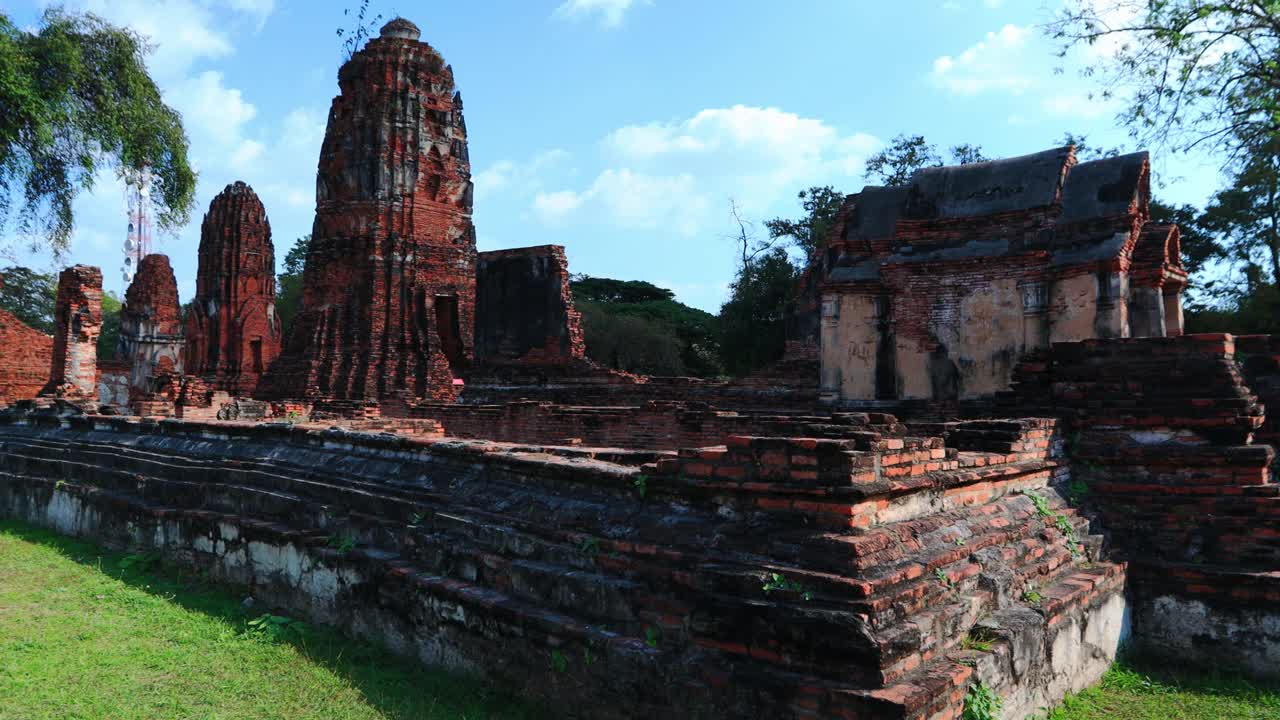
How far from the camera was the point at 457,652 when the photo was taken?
3.85 metres

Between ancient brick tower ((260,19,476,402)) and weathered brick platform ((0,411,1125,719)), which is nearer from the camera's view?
weathered brick platform ((0,411,1125,719))

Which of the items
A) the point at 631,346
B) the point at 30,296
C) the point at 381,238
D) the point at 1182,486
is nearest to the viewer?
the point at 1182,486

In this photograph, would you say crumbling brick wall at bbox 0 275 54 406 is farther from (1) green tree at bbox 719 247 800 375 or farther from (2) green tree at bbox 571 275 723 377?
(1) green tree at bbox 719 247 800 375

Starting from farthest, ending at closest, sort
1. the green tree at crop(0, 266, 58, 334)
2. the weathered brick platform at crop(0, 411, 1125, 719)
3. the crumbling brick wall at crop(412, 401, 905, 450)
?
the green tree at crop(0, 266, 58, 334)
the crumbling brick wall at crop(412, 401, 905, 450)
the weathered brick platform at crop(0, 411, 1125, 719)

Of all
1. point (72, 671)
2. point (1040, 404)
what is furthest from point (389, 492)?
point (1040, 404)

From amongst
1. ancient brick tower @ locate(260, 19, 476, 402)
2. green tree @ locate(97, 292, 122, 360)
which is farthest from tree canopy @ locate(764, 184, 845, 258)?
green tree @ locate(97, 292, 122, 360)

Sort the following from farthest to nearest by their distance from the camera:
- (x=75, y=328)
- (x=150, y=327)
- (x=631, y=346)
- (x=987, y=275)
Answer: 1. (x=631, y=346)
2. (x=150, y=327)
3. (x=75, y=328)
4. (x=987, y=275)

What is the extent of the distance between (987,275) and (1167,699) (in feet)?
19.4

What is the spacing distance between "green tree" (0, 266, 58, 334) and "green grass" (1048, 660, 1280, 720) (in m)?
40.0

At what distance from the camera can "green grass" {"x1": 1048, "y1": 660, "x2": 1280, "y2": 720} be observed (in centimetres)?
378

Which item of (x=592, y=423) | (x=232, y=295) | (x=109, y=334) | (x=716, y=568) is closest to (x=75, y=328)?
(x=232, y=295)

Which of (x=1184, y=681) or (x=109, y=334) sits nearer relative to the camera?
(x=1184, y=681)

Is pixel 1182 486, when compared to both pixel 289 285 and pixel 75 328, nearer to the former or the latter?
pixel 75 328

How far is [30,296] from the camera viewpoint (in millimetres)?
34719
